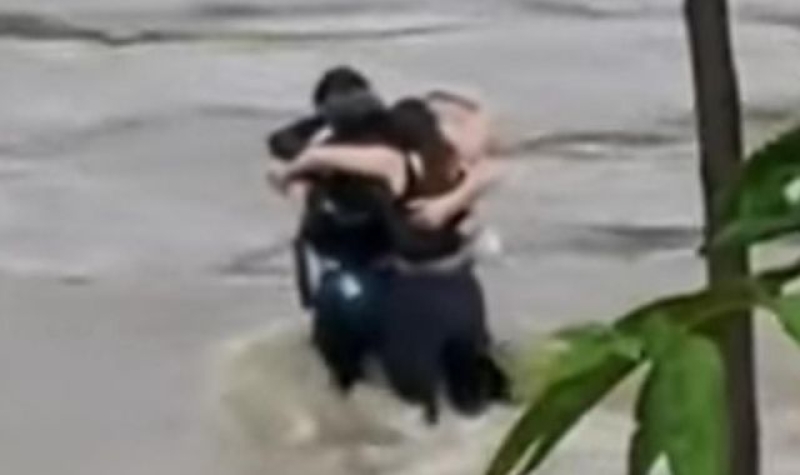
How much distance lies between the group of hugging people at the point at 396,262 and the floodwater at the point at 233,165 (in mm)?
126

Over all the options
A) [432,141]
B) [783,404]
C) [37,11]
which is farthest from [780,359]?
[37,11]

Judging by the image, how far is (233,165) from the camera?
4.16 feet

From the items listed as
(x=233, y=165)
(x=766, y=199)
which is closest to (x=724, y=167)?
(x=766, y=199)

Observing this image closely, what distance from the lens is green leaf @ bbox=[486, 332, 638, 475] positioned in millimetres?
309

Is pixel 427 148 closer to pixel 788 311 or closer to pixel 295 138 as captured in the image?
pixel 295 138

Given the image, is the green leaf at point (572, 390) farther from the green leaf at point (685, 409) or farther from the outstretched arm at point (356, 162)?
the outstretched arm at point (356, 162)

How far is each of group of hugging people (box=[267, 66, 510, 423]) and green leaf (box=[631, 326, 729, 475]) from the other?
0.63 meters

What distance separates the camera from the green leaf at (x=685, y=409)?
0.30 meters

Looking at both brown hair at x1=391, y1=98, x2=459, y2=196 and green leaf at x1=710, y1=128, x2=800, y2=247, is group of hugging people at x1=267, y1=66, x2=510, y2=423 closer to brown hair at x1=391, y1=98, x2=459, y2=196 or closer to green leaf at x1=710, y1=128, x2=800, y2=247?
brown hair at x1=391, y1=98, x2=459, y2=196

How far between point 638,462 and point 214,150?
97 centimetres

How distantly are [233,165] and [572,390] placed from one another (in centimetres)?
96

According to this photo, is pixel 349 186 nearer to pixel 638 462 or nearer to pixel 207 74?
pixel 207 74

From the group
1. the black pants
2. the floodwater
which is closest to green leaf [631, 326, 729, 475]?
the black pants

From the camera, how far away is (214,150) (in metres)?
1.27
